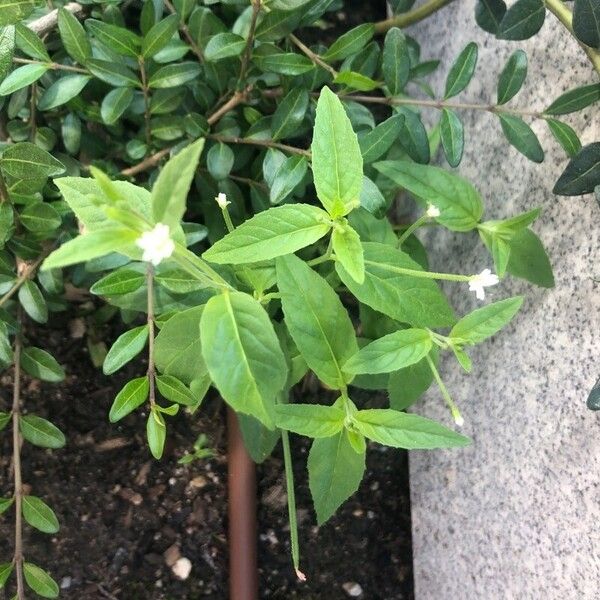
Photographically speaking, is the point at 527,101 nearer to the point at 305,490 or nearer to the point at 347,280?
the point at 347,280

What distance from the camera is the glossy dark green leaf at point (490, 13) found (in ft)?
2.76

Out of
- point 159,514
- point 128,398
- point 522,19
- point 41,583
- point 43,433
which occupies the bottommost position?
point 159,514

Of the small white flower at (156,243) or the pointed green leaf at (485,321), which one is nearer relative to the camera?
the small white flower at (156,243)

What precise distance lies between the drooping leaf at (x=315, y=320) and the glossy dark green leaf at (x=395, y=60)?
298mm

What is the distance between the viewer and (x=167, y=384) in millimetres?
722

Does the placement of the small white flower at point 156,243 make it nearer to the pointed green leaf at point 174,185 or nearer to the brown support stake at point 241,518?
the pointed green leaf at point 174,185

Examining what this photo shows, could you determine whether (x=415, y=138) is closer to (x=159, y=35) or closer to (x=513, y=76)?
(x=513, y=76)

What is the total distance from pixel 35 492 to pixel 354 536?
0.50m

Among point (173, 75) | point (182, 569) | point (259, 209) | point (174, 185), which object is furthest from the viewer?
point (182, 569)

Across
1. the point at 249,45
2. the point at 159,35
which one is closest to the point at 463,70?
the point at 249,45

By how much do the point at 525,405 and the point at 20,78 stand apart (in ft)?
2.25

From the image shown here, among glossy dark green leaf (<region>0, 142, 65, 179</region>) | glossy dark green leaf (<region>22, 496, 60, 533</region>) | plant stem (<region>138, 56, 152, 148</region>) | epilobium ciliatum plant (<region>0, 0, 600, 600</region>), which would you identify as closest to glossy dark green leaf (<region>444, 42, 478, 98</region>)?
epilobium ciliatum plant (<region>0, 0, 600, 600</region>)

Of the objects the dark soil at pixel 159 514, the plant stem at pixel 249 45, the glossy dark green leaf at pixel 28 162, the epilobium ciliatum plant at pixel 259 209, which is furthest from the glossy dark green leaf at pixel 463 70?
the dark soil at pixel 159 514

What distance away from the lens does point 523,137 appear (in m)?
0.79
